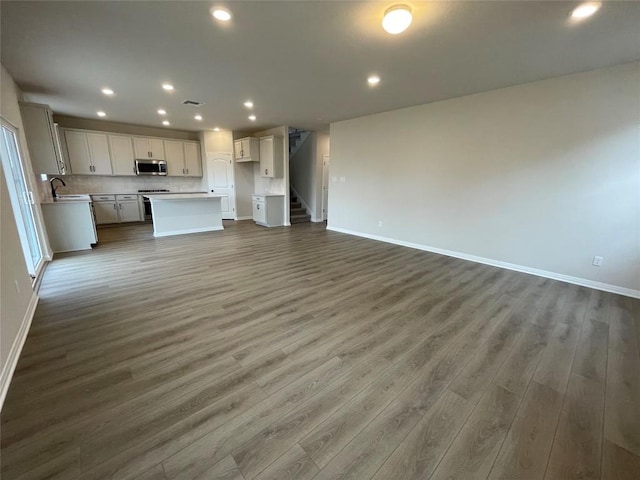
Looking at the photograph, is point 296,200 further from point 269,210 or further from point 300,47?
point 300,47

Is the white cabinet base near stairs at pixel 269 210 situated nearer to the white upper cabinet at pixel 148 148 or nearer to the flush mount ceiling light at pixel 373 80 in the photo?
the white upper cabinet at pixel 148 148

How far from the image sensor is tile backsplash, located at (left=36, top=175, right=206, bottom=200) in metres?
7.06

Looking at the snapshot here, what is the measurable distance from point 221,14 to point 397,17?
1.46m

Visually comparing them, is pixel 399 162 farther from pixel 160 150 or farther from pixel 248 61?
pixel 160 150

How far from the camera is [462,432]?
1492 mm

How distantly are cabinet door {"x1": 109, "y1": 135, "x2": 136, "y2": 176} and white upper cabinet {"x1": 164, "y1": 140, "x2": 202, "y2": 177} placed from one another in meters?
0.91

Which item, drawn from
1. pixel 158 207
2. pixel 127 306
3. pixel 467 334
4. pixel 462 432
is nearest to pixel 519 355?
pixel 467 334

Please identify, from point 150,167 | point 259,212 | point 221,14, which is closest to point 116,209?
point 150,167

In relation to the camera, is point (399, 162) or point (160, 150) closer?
point (399, 162)

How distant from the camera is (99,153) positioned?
7.04 metres

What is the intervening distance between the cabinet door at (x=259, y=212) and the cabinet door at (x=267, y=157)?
3.01 feet

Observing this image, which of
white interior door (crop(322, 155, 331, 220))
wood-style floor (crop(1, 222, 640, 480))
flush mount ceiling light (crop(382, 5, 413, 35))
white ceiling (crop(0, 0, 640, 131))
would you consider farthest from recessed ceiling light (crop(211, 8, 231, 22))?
white interior door (crop(322, 155, 331, 220))

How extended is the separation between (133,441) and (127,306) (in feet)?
6.00

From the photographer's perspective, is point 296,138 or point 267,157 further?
point 296,138
